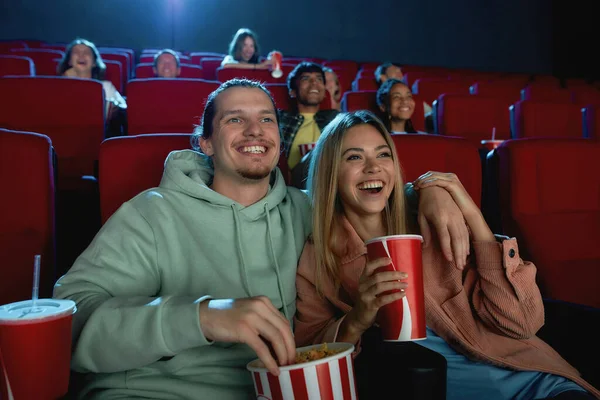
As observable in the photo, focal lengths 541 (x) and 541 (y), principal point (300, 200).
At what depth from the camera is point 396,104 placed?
2.08 meters

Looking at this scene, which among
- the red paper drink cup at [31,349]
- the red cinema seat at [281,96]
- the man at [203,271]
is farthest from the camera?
the red cinema seat at [281,96]

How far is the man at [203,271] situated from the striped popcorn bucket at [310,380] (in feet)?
0.05

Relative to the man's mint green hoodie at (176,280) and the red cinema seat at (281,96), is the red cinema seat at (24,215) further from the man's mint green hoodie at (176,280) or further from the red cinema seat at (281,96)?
the red cinema seat at (281,96)

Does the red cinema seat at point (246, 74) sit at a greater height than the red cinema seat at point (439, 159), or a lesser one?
greater

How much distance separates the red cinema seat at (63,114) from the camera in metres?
1.49

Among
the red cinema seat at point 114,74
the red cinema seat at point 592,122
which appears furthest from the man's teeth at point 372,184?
the red cinema seat at point 114,74

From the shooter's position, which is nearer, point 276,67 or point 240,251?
point 240,251

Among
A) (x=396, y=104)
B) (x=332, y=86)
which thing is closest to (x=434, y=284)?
(x=396, y=104)

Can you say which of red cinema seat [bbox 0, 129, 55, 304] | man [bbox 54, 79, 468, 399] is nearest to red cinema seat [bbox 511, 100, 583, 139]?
man [bbox 54, 79, 468, 399]

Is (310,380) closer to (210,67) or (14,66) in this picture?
(14,66)

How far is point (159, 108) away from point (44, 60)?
1.93 m

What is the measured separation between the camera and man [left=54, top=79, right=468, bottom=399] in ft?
1.90

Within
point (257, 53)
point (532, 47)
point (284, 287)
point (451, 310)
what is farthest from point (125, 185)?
point (532, 47)

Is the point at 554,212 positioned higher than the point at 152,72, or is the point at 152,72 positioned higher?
the point at 152,72
